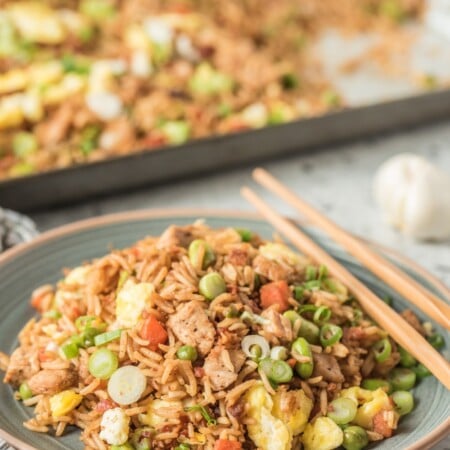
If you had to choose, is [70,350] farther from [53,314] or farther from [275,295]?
[275,295]

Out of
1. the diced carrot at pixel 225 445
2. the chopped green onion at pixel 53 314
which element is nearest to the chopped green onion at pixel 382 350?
the diced carrot at pixel 225 445

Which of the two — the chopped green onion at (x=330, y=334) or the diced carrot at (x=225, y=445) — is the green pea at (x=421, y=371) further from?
the diced carrot at (x=225, y=445)

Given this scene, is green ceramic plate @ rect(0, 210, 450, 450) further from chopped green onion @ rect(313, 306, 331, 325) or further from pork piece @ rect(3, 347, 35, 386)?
chopped green onion @ rect(313, 306, 331, 325)

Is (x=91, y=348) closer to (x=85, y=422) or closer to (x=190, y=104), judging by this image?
(x=85, y=422)

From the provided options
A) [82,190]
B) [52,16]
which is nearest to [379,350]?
[82,190]

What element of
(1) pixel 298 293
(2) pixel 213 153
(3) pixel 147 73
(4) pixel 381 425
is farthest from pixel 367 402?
(3) pixel 147 73

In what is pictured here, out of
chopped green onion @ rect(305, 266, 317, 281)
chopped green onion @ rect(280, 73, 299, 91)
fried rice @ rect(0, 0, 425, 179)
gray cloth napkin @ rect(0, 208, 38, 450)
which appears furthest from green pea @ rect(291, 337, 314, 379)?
chopped green onion @ rect(280, 73, 299, 91)

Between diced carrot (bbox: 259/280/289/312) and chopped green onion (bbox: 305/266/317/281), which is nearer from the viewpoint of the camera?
diced carrot (bbox: 259/280/289/312)
